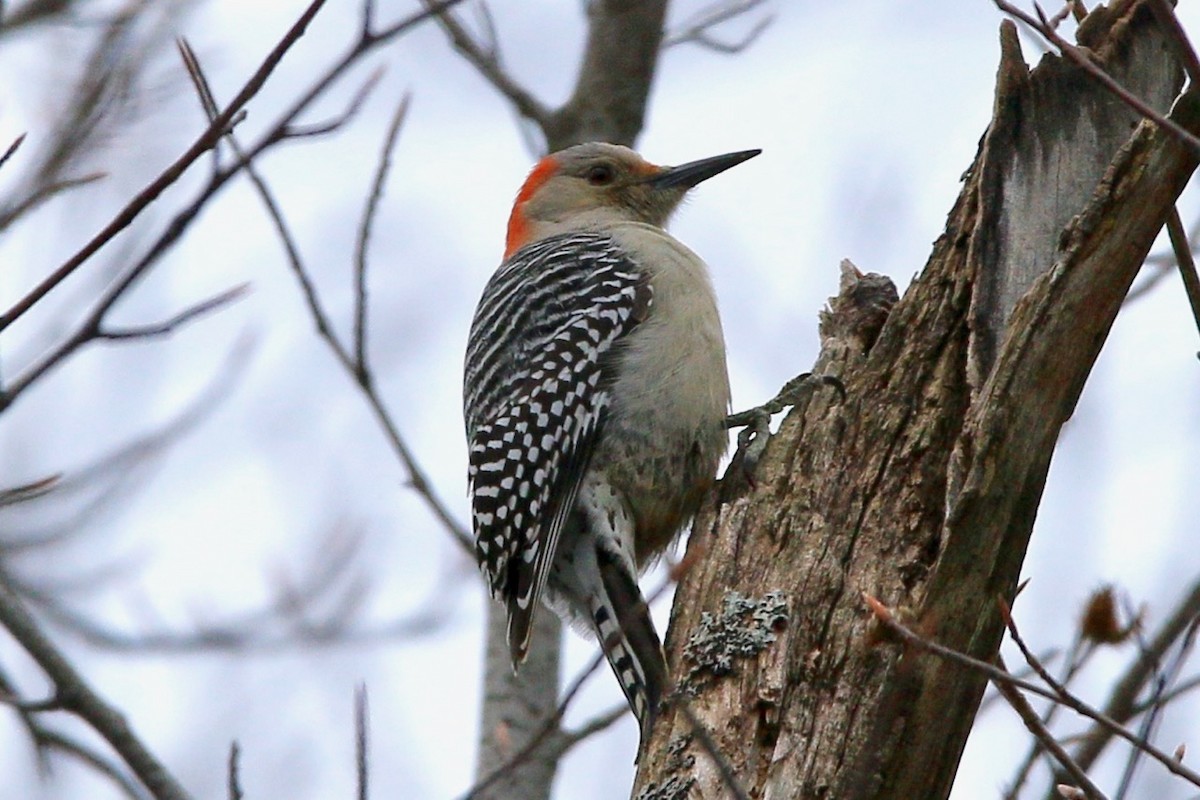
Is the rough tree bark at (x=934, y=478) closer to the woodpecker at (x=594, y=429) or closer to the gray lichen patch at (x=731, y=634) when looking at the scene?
the gray lichen patch at (x=731, y=634)

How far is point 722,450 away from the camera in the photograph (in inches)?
217

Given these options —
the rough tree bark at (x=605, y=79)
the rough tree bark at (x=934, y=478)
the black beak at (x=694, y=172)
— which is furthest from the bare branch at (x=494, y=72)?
the rough tree bark at (x=934, y=478)

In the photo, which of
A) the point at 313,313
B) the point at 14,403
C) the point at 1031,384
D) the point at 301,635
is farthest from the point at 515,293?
the point at 14,403

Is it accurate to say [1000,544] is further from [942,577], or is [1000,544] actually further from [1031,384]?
[1031,384]

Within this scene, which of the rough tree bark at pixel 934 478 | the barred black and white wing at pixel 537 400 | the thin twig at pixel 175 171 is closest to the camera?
the thin twig at pixel 175 171

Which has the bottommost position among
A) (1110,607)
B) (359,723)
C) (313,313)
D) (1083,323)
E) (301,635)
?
(1110,607)

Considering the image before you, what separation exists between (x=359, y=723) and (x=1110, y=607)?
6.19 ft

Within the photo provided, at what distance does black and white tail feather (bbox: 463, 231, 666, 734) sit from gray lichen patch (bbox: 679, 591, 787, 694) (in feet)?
2.46

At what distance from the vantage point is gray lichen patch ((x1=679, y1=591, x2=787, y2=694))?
3.83m

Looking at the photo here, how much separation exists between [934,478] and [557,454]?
1831 millimetres

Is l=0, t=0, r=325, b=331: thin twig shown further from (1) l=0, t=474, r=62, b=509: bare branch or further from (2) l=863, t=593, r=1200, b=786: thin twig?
(2) l=863, t=593, r=1200, b=786: thin twig

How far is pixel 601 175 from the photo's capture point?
7031 millimetres

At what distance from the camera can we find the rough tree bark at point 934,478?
359 cm

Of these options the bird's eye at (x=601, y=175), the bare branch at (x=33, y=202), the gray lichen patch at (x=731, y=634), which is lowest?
the gray lichen patch at (x=731, y=634)
